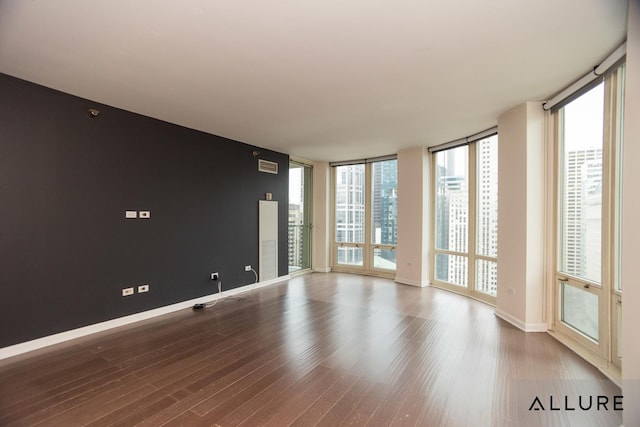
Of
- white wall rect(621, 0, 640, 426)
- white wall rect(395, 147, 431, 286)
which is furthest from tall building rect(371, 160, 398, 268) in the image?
white wall rect(621, 0, 640, 426)

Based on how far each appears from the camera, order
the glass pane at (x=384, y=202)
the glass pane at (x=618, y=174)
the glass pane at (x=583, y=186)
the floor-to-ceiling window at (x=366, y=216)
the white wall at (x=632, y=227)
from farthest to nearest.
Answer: the floor-to-ceiling window at (x=366, y=216), the glass pane at (x=384, y=202), the glass pane at (x=583, y=186), the glass pane at (x=618, y=174), the white wall at (x=632, y=227)

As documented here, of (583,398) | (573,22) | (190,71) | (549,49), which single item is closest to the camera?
(573,22)

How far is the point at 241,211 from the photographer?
211 inches

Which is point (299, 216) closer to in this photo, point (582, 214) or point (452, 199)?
point (452, 199)

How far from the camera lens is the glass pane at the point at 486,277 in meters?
4.60

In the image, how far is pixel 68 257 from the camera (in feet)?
10.5

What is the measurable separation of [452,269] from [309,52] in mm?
4788

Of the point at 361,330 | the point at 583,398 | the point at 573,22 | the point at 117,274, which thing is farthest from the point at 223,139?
the point at 583,398

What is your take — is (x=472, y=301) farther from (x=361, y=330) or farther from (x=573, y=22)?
(x=573, y=22)

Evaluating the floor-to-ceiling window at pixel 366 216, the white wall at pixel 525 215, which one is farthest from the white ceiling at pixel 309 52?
the floor-to-ceiling window at pixel 366 216

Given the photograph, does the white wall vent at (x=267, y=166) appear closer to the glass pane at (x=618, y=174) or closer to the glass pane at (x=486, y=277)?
the glass pane at (x=486, y=277)

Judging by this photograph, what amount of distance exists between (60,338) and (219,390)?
88.1 inches

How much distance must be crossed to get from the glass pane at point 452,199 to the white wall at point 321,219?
2713 millimetres

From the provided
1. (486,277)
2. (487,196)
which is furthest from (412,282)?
(487,196)
